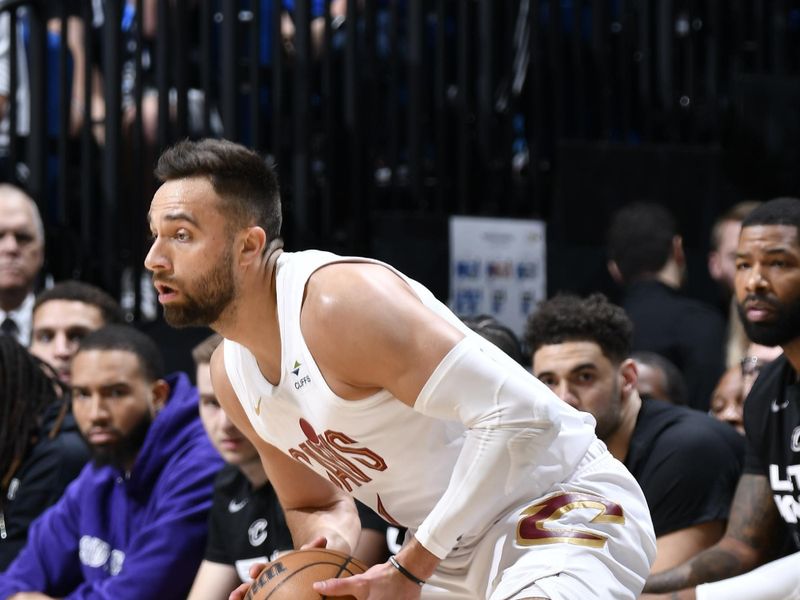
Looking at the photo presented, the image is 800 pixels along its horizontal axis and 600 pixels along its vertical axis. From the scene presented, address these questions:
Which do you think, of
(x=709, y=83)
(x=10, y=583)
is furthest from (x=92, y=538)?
(x=709, y=83)

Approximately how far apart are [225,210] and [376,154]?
140 inches

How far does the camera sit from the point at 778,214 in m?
4.61

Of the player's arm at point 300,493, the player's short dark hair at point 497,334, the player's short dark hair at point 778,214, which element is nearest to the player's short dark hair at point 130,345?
the player's short dark hair at point 497,334

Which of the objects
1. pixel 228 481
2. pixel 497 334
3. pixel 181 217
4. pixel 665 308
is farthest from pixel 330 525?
pixel 665 308

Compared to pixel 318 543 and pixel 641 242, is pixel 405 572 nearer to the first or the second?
pixel 318 543

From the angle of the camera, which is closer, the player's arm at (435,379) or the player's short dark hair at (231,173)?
the player's arm at (435,379)

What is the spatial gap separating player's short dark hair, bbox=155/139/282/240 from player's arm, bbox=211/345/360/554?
52 centimetres

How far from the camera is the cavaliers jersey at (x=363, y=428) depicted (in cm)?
330

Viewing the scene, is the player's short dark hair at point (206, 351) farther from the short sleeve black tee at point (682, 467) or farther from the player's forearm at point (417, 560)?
the player's forearm at point (417, 560)

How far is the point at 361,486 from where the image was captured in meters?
3.59

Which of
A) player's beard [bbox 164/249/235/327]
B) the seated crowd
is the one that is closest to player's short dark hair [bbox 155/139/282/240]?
player's beard [bbox 164/249/235/327]

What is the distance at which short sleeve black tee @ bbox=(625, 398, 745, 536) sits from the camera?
464cm

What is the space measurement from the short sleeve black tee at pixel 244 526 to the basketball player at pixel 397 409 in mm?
1423

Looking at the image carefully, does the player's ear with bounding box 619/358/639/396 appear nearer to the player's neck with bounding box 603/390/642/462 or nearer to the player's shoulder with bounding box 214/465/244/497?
the player's neck with bounding box 603/390/642/462
